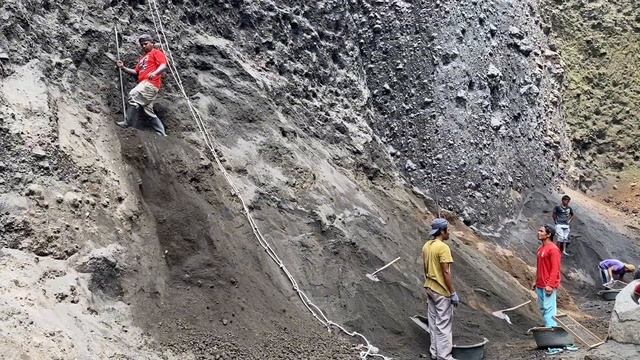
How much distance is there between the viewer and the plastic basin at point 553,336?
741 centimetres

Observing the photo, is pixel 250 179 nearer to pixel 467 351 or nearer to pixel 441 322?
pixel 441 322

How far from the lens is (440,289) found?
275 inches

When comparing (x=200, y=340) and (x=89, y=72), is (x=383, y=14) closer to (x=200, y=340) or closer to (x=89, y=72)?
(x=89, y=72)

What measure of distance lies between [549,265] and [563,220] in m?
6.19

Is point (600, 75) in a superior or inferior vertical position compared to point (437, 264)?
superior

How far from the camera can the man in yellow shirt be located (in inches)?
273

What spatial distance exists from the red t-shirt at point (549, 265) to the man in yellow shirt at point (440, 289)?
130 centimetres

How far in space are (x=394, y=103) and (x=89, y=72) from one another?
6.58 metres

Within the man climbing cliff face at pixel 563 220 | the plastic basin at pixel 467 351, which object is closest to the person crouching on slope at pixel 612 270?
the man climbing cliff face at pixel 563 220

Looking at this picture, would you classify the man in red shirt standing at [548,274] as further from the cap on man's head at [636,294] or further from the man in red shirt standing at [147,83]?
the man in red shirt standing at [147,83]

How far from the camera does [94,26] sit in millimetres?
8352

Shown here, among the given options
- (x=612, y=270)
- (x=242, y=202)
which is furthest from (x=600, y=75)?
(x=242, y=202)

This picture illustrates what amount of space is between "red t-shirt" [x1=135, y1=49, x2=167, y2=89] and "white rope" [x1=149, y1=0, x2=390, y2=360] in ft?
1.21

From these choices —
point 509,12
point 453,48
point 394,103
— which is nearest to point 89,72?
point 394,103
